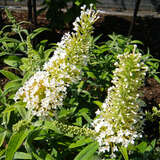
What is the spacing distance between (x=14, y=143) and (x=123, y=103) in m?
0.87

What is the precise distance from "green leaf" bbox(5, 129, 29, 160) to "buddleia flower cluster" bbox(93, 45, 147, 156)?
0.58m

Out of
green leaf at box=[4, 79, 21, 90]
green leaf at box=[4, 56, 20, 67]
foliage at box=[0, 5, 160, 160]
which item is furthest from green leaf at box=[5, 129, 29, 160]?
green leaf at box=[4, 56, 20, 67]

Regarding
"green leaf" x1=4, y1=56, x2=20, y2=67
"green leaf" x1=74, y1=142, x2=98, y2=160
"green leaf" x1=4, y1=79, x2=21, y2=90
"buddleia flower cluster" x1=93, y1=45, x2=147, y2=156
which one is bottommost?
"green leaf" x1=74, y1=142, x2=98, y2=160

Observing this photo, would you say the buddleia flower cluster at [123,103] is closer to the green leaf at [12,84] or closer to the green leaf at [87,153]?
the green leaf at [87,153]

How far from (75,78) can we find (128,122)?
1.85 feet

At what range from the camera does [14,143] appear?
1.76 meters

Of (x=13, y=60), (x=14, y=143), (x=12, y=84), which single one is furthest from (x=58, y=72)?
(x=13, y=60)

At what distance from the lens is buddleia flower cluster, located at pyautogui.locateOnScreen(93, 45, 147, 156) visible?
4.78 feet

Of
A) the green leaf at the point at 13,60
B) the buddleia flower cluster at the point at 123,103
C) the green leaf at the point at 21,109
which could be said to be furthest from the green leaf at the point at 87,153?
the green leaf at the point at 13,60

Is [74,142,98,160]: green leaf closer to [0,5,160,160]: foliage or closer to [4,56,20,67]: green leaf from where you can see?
[0,5,160,160]: foliage

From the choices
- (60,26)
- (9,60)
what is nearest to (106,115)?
→ (9,60)

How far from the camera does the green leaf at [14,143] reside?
173cm

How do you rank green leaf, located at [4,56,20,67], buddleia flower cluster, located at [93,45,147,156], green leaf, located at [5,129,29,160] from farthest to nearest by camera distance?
green leaf, located at [4,56,20,67] → green leaf, located at [5,129,29,160] → buddleia flower cluster, located at [93,45,147,156]

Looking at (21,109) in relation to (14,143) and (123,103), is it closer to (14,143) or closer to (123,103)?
(14,143)
